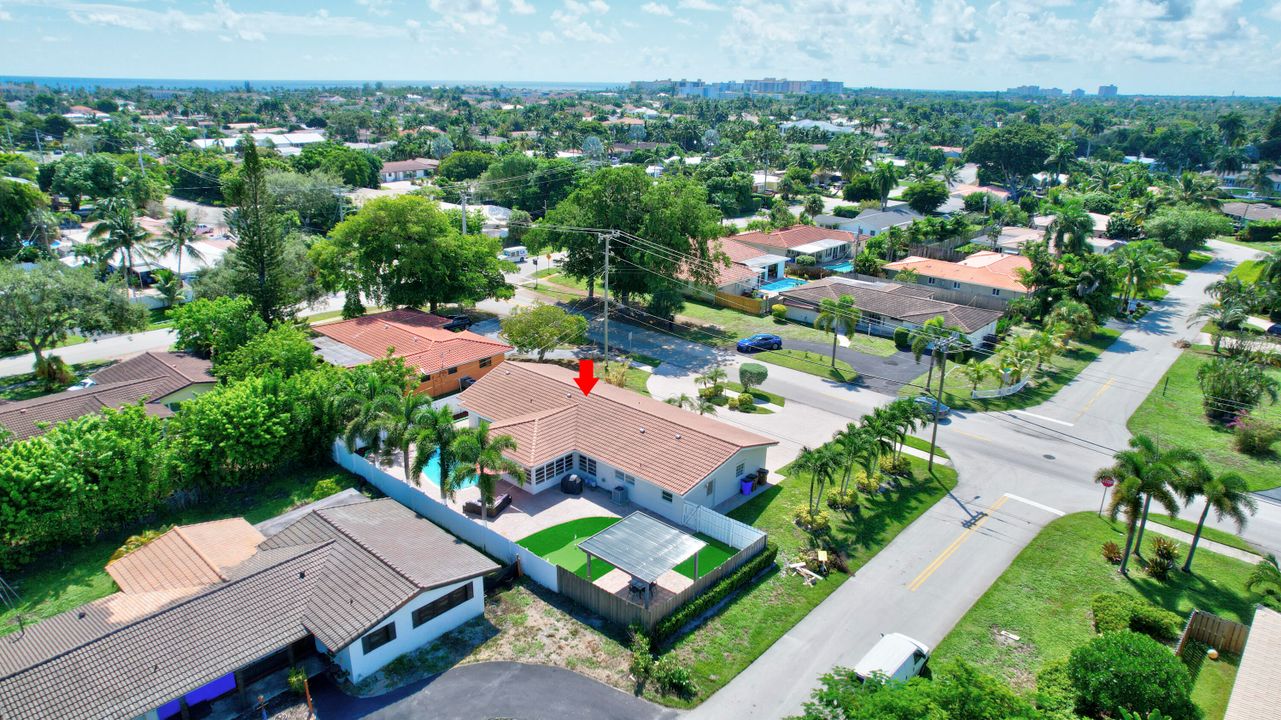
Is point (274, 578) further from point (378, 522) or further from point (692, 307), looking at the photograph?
point (692, 307)

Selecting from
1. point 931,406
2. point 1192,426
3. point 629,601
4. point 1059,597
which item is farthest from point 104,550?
point 1192,426

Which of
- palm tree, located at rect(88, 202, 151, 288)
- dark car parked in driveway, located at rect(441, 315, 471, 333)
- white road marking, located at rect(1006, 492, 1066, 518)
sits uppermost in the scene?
palm tree, located at rect(88, 202, 151, 288)

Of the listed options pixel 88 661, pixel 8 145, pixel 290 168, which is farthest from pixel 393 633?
pixel 8 145

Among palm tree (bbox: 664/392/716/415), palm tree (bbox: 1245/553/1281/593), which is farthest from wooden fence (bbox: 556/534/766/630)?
palm tree (bbox: 1245/553/1281/593)

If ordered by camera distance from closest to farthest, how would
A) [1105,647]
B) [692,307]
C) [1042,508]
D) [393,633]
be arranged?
1. [1105,647]
2. [393,633]
3. [1042,508]
4. [692,307]

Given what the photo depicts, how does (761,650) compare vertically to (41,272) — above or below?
below

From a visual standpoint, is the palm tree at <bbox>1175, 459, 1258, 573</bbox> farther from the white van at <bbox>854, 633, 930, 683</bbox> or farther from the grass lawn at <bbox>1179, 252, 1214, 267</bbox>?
the grass lawn at <bbox>1179, 252, 1214, 267</bbox>
